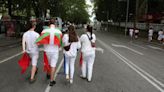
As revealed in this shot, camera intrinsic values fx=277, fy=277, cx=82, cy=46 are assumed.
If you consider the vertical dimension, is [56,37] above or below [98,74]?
above

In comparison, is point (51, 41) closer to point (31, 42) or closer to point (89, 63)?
point (31, 42)

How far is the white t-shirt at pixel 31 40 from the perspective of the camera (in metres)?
8.09

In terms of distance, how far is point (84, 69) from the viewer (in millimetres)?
8867

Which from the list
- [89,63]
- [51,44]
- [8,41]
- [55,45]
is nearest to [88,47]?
[89,63]

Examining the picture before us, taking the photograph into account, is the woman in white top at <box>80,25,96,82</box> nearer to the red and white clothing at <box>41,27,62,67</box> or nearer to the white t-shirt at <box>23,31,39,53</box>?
the red and white clothing at <box>41,27,62,67</box>

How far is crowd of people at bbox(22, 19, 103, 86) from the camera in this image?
25.5 feet

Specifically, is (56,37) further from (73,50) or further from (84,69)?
(84,69)

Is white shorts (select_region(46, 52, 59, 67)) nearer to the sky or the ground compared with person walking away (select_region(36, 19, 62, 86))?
nearer to the ground

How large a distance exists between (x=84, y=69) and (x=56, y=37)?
1690 mm

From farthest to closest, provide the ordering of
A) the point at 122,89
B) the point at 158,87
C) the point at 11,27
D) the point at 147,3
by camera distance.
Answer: the point at 147,3 < the point at 11,27 < the point at 158,87 < the point at 122,89

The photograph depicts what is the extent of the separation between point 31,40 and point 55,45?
0.81 metres

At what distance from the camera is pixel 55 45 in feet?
25.6

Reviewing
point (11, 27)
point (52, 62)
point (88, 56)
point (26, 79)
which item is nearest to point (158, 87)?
point (88, 56)

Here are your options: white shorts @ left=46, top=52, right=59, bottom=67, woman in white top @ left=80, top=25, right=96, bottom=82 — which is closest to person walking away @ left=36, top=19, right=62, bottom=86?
white shorts @ left=46, top=52, right=59, bottom=67
